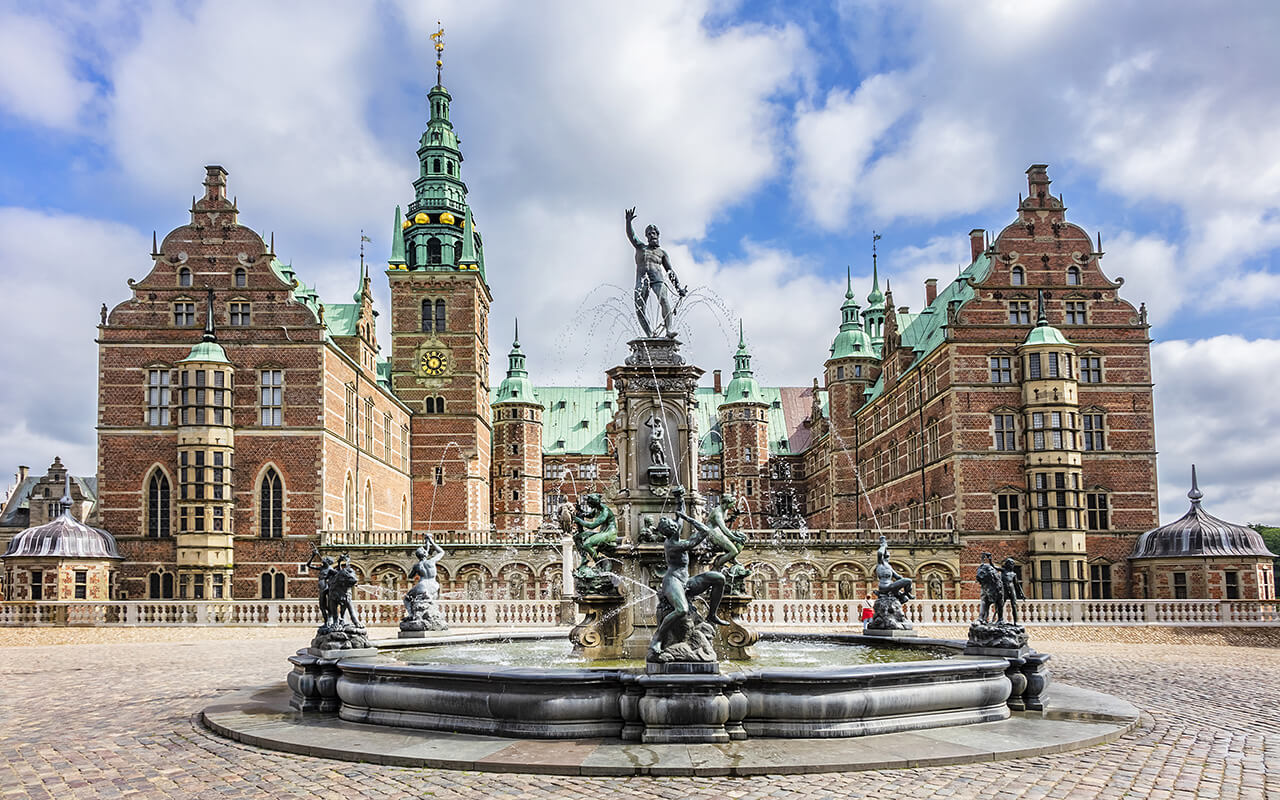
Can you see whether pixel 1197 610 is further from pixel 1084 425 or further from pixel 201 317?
pixel 201 317

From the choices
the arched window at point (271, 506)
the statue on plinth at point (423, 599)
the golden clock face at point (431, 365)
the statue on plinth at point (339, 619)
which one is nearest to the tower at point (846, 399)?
the golden clock face at point (431, 365)

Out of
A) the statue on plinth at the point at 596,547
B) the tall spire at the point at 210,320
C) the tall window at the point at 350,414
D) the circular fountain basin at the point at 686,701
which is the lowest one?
the circular fountain basin at the point at 686,701

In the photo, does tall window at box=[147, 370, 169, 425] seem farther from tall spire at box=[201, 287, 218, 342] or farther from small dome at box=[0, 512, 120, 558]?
small dome at box=[0, 512, 120, 558]

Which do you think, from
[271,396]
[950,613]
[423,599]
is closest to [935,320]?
[950,613]

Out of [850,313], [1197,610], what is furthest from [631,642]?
[850,313]

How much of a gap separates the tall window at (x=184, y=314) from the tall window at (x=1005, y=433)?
106ft

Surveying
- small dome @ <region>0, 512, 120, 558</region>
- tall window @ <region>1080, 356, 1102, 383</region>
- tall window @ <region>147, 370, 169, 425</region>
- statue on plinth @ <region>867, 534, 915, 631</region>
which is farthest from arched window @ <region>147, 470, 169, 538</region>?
tall window @ <region>1080, 356, 1102, 383</region>

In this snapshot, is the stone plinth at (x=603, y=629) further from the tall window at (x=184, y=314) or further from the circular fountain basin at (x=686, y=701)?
the tall window at (x=184, y=314)

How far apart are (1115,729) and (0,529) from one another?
75.4m

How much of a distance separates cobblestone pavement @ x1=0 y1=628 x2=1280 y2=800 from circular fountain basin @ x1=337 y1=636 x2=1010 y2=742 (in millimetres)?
1138

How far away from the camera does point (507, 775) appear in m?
8.62

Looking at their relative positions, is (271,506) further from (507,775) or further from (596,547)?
(507,775)

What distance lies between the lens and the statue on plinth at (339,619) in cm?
1255

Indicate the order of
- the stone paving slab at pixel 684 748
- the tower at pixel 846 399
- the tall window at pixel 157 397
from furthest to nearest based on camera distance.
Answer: the tower at pixel 846 399 < the tall window at pixel 157 397 < the stone paving slab at pixel 684 748
